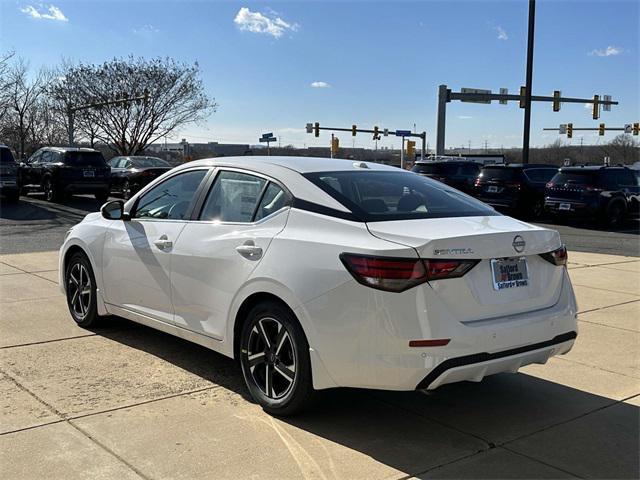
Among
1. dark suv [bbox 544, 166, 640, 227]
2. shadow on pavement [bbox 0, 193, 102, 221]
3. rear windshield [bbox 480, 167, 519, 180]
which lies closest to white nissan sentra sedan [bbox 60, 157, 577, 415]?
shadow on pavement [bbox 0, 193, 102, 221]

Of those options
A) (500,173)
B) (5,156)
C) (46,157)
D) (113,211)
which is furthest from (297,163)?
→ (46,157)

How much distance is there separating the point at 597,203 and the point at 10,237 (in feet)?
47.3

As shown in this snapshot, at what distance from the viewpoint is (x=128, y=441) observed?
11.8 feet

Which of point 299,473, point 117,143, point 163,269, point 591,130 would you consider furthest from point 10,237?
point 591,130

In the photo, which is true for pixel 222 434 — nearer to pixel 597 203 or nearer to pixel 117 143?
pixel 597 203

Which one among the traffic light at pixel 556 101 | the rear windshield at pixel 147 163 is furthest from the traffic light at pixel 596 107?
the rear windshield at pixel 147 163

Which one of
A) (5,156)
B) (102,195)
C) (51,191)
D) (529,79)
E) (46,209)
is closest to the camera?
(46,209)

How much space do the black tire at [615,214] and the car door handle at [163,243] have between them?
1556 cm

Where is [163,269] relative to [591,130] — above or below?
below

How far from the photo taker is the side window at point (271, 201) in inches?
166

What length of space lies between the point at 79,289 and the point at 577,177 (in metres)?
15.3

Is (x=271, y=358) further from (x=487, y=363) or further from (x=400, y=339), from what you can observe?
(x=487, y=363)

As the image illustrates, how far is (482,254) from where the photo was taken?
358 centimetres

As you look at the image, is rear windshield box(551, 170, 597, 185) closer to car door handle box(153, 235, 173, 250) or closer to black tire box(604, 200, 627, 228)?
black tire box(604, 200, 627, 228)
